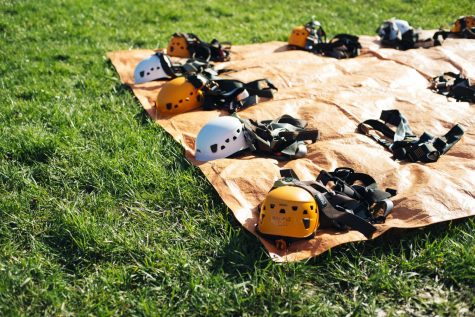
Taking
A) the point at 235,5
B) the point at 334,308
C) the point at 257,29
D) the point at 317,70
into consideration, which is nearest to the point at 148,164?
the point at 334,308

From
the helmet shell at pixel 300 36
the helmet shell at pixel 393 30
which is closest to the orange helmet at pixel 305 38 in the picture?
the helmet shell at pixel 300 36

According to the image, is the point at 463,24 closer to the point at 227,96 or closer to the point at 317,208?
the point at 227,96

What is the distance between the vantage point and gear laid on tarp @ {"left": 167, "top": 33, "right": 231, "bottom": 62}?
7.95 metres

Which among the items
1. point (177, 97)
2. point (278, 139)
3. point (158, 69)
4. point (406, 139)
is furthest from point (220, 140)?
point (158, 69)

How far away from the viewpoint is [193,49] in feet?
26.2

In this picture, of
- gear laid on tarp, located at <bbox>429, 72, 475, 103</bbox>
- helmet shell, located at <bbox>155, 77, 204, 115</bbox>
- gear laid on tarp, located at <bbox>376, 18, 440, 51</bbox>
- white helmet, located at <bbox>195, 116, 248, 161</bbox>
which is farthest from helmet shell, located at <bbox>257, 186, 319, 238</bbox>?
gear laid on tarp, located at <bbox>376, 18, 440, 51</bbox>

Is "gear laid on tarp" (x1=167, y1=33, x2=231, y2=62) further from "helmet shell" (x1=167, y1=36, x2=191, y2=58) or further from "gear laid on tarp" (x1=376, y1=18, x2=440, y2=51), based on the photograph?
"gear laid on tarp" (x1=376, y1=18, x2=440, y2=51)

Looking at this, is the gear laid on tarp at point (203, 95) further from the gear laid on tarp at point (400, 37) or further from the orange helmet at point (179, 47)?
the gear laid on tarp at point (400, 37)

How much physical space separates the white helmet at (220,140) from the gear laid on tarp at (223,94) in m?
1.13

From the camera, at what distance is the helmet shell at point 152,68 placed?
280 inches

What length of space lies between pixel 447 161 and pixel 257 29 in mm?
6004

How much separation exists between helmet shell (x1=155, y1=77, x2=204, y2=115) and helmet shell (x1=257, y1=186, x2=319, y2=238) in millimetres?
2635

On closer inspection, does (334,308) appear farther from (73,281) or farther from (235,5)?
(235,5)

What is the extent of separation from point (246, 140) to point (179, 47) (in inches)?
130
